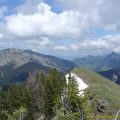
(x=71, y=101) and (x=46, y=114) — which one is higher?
(x=71, y=101)

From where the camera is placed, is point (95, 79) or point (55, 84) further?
point (95, 79)

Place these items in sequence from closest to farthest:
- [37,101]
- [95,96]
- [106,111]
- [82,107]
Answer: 1. [82,107]
2. [106,111]
3. [95,96]
4. [37,101]

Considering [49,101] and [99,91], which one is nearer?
[99,91]

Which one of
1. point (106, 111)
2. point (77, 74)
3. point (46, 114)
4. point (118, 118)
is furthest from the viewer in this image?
point (77, 74)

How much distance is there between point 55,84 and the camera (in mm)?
114062

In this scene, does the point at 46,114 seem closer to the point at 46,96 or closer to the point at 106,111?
the point at 46,96

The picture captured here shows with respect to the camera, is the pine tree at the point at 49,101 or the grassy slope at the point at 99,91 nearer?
the grassy slope at the point at 99,91

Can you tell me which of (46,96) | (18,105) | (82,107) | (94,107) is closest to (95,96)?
(94,107)

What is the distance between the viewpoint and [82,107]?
2606 inches

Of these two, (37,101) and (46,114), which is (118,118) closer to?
(46,114)

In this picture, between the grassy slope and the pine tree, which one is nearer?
the grassy slope

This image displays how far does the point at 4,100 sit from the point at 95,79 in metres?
38.1

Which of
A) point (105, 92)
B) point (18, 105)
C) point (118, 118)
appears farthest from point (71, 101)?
point (18, 105)

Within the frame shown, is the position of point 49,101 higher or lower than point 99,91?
lower
